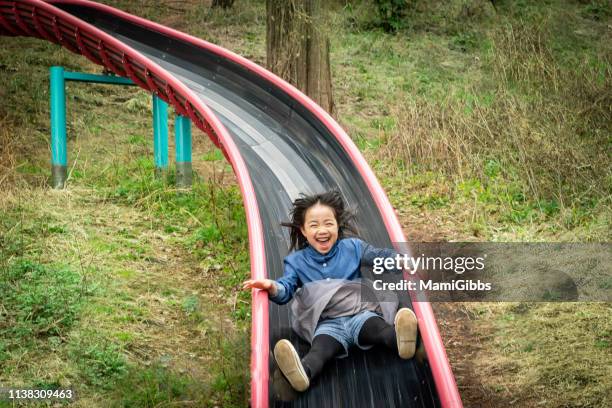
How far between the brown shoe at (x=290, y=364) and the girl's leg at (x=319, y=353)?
8 cm

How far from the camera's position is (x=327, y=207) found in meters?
3.82

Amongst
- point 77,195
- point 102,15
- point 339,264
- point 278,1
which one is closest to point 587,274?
point 339,264

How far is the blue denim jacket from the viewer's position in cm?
372

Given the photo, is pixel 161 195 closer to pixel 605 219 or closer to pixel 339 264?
pixel 339 264

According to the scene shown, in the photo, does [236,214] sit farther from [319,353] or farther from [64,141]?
[319,353]

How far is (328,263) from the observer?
375 centimetres

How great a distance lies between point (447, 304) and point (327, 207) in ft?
5.41

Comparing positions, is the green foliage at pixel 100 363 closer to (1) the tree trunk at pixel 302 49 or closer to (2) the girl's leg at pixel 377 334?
(2) the girl's leg at pixel 377 334

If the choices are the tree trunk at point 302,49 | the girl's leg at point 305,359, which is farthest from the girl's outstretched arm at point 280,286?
the tree trunk at point 302,49

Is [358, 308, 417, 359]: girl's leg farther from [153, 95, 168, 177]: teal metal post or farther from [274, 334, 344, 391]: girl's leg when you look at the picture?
[153, 95, 168, 177]: teal metal post

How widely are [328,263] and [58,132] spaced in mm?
4910

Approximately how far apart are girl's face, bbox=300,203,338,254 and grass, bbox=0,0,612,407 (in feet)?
3.12

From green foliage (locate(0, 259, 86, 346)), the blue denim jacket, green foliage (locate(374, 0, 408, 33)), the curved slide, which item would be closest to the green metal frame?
the curved slide

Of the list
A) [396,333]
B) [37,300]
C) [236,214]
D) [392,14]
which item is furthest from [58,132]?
[392,14]
